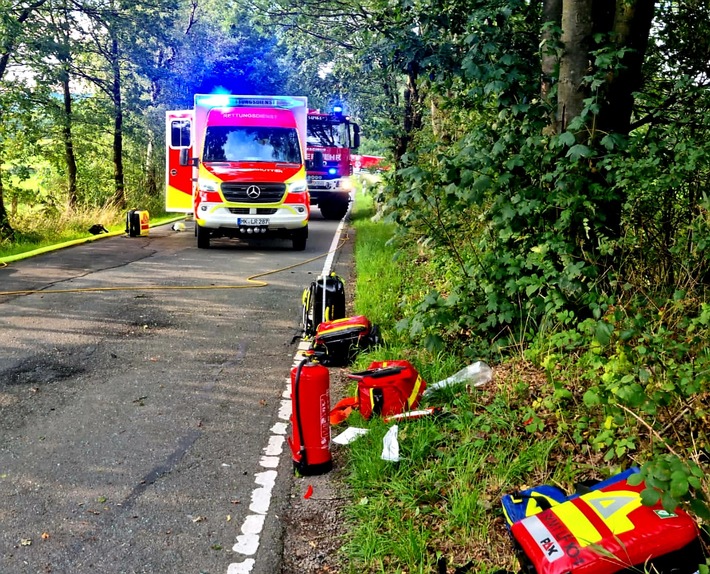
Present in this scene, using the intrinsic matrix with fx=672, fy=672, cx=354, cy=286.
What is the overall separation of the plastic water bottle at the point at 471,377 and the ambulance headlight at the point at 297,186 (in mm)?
9703

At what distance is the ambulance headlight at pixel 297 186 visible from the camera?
14250 mm

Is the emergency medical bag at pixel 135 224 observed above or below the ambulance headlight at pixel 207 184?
below

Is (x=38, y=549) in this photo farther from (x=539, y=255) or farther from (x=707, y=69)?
(x=707, y=69)

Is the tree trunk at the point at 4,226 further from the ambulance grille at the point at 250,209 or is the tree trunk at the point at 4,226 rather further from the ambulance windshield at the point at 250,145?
the ambulance grille at the point at 250,209

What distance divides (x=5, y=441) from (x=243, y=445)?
1.57 metres

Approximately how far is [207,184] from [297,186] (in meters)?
1.87

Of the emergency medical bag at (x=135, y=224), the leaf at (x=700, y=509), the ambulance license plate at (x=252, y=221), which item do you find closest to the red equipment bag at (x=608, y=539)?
the leaf at (x=700, y=509)

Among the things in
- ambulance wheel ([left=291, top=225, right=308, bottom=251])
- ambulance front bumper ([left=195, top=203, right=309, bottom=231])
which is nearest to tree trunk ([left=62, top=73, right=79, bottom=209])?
ambulance front bumper ([left=195, top=203, right=309, bottom=231])

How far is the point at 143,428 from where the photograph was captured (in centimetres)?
475

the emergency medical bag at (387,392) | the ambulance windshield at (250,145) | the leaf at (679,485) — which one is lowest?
the emergency medical bag at (387,392)

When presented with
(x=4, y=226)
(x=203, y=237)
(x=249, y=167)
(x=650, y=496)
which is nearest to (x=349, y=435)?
(x=650, y=496)

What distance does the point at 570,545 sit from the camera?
8.80 ft

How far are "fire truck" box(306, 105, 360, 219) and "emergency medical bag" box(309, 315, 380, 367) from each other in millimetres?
→ 15564

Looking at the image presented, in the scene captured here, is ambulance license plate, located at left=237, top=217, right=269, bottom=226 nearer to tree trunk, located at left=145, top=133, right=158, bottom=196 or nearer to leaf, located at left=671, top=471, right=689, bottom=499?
leaf, located at left=671, top=471, right=689, bottom=499
